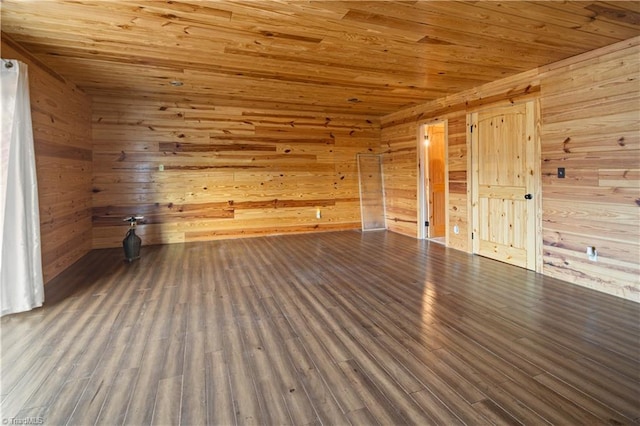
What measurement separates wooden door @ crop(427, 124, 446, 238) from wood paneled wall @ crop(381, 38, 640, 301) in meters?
1.75

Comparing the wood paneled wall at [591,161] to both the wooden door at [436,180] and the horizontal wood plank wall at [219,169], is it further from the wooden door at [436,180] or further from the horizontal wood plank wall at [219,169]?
the horizontal wood plank wall at [219,169]

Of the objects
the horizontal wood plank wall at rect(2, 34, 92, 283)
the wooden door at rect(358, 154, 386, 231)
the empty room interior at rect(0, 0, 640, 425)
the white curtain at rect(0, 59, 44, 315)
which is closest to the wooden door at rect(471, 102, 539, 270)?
the empty room interior at rect(0, 0, 640, 425)

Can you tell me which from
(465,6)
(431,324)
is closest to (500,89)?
(465,6)

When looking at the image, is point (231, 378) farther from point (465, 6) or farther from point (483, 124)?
point (483, 124)

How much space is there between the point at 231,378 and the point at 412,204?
527cm

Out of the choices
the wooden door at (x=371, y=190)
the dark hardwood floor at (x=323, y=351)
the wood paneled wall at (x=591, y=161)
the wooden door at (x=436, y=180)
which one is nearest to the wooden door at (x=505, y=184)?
the wood paneled wall at (x=591, y=161)

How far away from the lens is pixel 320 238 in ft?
22.1

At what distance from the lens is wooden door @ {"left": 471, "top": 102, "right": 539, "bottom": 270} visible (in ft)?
14.2

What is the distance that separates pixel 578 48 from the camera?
3.47m

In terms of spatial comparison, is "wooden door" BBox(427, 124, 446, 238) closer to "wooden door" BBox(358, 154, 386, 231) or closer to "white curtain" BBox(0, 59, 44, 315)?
"wooden door" BBox(358, 154, 386, 231)

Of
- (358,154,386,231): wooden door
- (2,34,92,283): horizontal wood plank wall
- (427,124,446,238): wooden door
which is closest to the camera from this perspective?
(2,34,92,283): horizontal wood plank wall

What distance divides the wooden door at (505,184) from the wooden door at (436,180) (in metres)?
1.30

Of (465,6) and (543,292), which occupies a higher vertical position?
(465,6)

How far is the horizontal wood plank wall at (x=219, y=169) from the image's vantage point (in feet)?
19.7
